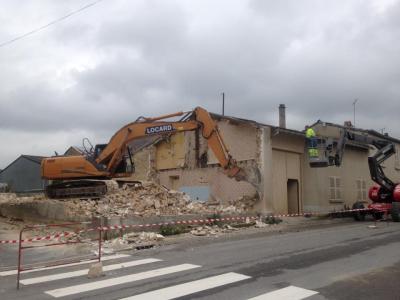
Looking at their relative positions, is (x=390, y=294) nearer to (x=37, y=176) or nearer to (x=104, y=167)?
(x=104, y=167)

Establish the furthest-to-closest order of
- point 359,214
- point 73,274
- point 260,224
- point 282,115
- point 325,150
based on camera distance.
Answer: point 282,115
point 359,214
point 325,150
point 260,224
point 73,274

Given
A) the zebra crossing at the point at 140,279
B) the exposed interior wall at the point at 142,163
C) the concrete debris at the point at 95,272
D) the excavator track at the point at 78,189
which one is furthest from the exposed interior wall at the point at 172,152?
the concrete debris at the point at 95,272

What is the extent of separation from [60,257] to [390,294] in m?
8.84

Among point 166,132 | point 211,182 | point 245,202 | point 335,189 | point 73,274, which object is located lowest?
point 73,274

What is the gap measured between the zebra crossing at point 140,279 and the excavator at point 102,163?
371 inches

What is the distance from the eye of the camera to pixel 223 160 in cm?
1845

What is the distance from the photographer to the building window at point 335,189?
27.6 meters

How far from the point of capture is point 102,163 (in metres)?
21.1

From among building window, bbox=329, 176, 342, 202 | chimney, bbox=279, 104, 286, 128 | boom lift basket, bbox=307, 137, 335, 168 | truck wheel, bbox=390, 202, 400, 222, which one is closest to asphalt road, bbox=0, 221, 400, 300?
boom lift basket, bbox=307, 137, 335, 168

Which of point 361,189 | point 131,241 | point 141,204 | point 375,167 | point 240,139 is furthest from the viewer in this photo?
point 361,189

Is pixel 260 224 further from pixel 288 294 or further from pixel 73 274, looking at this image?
→ pixel 288 294

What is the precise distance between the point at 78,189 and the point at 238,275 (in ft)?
45.2

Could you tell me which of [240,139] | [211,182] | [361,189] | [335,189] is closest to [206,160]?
[211,182]

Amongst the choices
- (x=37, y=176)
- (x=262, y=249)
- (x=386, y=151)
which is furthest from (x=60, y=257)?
(x=37, y=176)
